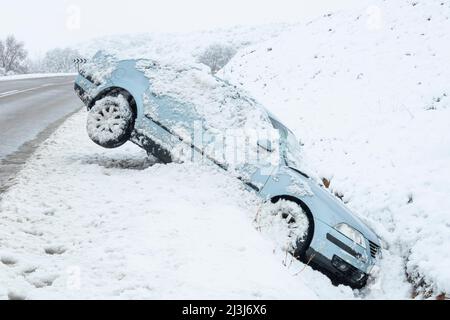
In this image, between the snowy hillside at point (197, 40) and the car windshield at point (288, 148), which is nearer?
the car windshield at point (288, 148)

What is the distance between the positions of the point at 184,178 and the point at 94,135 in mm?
1807

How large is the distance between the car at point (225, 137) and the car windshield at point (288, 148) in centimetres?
2

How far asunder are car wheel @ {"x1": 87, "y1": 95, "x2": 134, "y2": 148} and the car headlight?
3.51 m

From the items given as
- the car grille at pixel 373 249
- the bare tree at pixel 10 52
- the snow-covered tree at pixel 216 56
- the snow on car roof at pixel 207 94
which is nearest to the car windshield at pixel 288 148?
the snow on car roof at pixel 207 94

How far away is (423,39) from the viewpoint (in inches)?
607

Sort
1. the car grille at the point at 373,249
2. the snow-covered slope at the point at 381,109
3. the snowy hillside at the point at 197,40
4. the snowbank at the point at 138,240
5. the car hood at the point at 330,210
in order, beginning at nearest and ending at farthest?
1. the snowbank at the point at 138,240
2. the car hood at the point at 330,210
3. the car grille at the point at 373,249
4. the snow-covered slope at the point at 381,109
5. the snowy hillside at the point at 197,40

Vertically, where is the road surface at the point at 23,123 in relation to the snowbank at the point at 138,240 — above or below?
above

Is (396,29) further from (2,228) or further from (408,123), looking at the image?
(2,228)

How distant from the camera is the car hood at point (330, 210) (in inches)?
203

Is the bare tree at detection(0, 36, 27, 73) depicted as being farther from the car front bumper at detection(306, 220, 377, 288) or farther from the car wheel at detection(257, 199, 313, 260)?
the car front bumper at detection(306, 220, 377, 288)

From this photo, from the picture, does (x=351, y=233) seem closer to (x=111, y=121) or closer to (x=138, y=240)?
(x=138, y=240)

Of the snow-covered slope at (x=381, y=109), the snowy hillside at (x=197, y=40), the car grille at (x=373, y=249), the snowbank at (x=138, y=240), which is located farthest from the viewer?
the snowy hillside at (x=197, y=40)

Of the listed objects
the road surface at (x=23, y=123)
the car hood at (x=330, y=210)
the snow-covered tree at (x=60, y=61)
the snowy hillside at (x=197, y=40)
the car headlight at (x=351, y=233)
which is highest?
the snowy hillside at (x=197, y=40)

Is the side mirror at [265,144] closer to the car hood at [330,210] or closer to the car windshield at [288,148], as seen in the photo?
the car windshield at [288,148]
